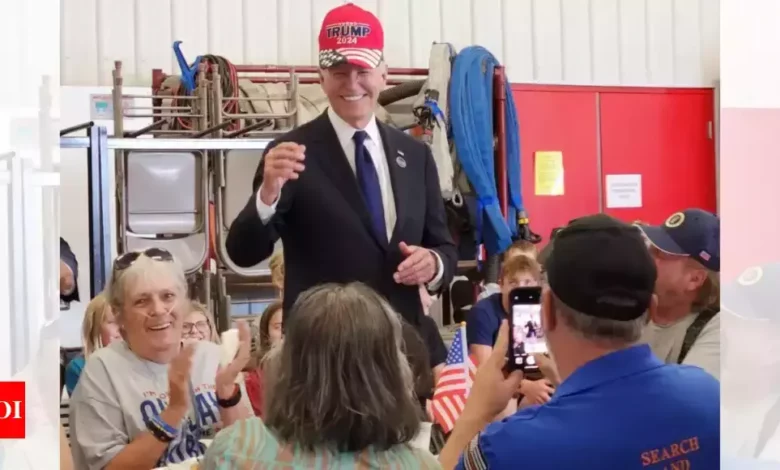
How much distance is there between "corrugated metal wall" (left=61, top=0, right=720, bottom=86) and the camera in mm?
1149

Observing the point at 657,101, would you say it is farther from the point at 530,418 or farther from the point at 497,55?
the point at 530,418

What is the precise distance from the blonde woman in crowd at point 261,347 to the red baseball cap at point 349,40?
1.04ft

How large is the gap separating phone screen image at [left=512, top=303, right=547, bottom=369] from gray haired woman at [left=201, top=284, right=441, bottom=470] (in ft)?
0.48

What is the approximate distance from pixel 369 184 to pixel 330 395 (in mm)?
269

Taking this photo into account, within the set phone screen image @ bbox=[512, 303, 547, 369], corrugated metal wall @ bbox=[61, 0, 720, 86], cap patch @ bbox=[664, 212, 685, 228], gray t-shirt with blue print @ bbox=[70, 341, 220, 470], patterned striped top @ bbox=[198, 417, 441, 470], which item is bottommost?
patterned striped top @ bbox=[198, 417, 441, 470]

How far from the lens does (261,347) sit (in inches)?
46.4

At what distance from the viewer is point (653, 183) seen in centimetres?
122

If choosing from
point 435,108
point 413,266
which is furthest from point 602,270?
point 435,108

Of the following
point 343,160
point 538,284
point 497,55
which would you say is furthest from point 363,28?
point 538,284

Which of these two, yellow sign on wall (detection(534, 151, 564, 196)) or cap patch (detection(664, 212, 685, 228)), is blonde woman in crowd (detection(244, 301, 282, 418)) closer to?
yellow sign on wall (detection(534, 151, 564, 196))

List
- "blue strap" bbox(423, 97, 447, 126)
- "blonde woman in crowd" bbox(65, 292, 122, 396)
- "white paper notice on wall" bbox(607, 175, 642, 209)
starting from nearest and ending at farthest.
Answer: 1. "blonde woman in crowd" bbox(65, 292, 122, 396)
2. "white paper notice on wall" bbox(607, 175, 642, 209)
3. "blue strap" bbox(423, 97, 447, 126)

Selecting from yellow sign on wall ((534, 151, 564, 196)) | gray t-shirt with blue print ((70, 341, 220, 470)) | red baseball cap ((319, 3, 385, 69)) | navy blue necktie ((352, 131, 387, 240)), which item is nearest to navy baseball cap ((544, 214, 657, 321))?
yellow sign on wall ((534, 151, 564, 196))

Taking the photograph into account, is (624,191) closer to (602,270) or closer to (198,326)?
(602,270)

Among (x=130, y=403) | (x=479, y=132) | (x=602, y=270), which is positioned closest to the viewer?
(x=602, y=270)
